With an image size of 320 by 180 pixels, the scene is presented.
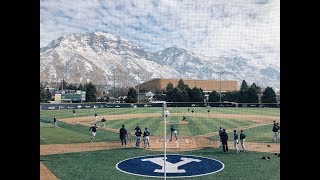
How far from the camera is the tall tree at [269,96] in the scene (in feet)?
83.5

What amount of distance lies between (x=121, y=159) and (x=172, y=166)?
125cm

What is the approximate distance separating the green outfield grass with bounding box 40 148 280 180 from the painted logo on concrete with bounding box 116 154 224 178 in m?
0.19

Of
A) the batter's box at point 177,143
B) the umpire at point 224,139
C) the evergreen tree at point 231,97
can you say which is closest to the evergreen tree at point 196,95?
the evergreen tree at point 231,97

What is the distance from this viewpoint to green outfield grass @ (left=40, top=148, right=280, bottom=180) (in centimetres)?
565

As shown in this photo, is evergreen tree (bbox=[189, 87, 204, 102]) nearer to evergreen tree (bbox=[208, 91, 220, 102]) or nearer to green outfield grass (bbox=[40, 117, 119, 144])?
evergreen tree (bbox=[208, 91, 220, 102])

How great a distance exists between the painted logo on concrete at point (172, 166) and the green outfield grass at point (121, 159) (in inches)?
7.3

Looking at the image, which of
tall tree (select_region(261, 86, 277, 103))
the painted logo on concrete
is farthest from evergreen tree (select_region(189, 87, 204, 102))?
the painted logo on concrete

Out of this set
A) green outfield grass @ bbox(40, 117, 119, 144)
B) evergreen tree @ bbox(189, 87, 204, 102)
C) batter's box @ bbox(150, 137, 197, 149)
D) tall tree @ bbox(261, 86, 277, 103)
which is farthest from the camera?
evergreen tree @ bbox(189, 87, 204, 102)

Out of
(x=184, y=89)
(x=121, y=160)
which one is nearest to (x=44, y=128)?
(x=121, y=160)

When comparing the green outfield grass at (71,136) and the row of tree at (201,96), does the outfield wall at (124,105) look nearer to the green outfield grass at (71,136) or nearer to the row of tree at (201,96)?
the row of tree at (201,96)

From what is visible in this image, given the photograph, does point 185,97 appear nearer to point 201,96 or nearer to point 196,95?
point 196,95

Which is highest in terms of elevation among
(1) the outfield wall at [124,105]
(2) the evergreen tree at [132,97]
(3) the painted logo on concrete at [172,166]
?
(2) the evergreen tree at [132,97]

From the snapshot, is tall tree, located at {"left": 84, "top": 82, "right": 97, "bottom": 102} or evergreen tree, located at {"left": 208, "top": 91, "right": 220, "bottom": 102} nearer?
tall tree, located at {"left": 84, "top": 82, "right": 97, "bottom": 102}
